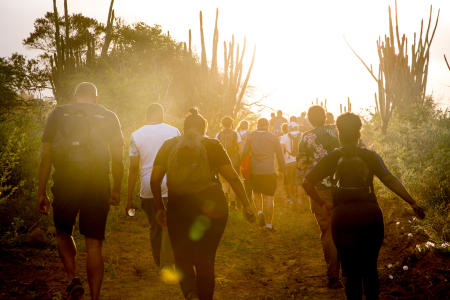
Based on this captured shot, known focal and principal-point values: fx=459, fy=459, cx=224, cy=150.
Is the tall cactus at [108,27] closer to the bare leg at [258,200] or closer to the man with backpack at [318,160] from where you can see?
the bare leg at [258,200]

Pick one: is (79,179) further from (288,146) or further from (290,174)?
(290,174)

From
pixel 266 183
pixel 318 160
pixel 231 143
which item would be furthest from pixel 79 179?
pixel 231 143

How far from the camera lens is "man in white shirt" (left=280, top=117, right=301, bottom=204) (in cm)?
1129

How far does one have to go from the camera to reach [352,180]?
3.70 meters

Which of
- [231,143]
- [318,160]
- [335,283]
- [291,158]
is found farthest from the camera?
[291,158]

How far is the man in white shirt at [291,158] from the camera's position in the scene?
37.0ft

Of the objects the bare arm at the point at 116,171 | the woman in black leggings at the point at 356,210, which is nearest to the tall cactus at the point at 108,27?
the bare arm at the point at 116,171

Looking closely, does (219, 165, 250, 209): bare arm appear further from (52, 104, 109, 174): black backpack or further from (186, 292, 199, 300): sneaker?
(52, 104, 109, 174): black backpack

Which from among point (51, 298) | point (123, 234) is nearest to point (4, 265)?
point (51, 298)

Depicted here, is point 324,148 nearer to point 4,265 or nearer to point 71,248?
point 71,248

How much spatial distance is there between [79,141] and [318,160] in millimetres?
2734

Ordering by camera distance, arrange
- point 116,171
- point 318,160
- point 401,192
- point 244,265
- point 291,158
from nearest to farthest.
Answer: point 401,192 → point 116,171 → point 318,160 → point 244,265 → point 291,158

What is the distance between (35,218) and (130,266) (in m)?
2.05

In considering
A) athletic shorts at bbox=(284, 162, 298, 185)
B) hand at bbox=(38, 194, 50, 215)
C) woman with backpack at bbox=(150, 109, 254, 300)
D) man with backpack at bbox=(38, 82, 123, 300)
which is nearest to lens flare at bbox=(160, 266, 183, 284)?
man with backpack at bbox=(38, 82, 123, 300)
